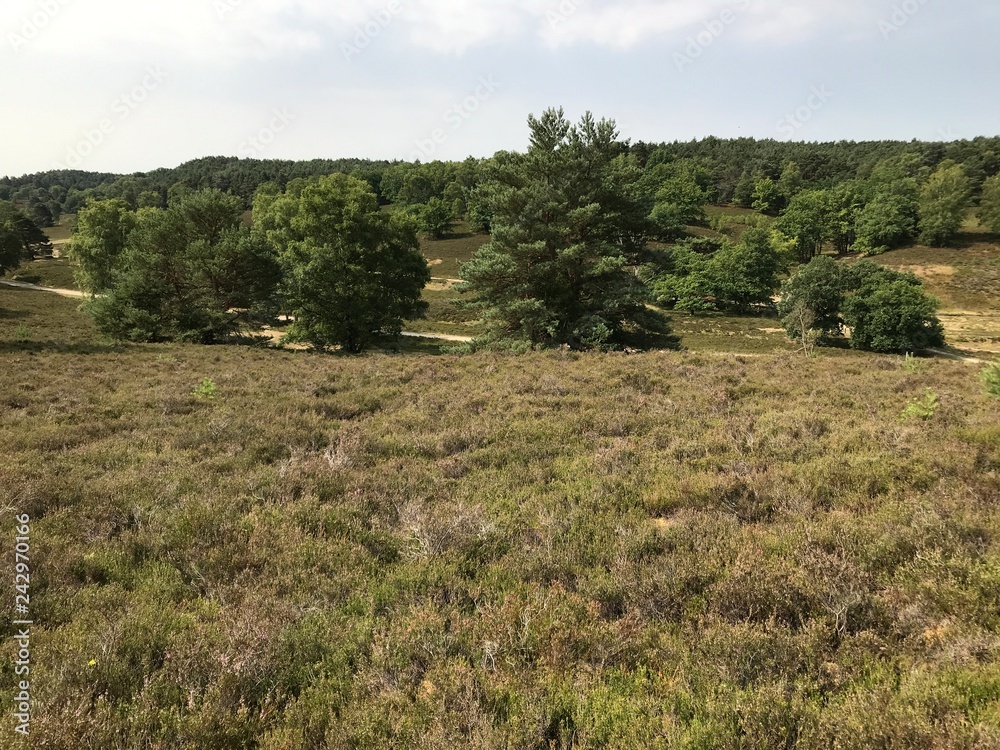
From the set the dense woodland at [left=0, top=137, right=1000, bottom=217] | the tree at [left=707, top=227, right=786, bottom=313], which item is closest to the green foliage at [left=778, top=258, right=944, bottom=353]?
the tree at [left=707, top=227, right=786, bottom=313]

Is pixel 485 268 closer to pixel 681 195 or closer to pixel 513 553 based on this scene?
pixel 513 553

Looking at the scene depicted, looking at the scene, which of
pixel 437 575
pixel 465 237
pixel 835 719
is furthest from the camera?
pixel 465 237

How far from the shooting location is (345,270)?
98.6 feet

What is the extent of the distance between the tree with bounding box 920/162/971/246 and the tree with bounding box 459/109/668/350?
87837mm

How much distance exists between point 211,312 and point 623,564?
1201 inches

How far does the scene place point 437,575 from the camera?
14.2 ft

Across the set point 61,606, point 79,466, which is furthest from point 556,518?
point 79,466

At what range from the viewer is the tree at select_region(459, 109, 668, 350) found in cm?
2036

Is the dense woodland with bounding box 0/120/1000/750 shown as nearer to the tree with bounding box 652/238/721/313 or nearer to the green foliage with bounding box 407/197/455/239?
the tree with bounding box 652/238/721/313

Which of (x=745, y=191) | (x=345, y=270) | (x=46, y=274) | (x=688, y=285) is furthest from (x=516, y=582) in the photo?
(x=745, y=191)

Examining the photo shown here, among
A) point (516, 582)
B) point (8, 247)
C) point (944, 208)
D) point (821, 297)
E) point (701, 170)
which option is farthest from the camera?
point (701, 170)

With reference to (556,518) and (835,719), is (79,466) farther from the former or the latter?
(835,719)

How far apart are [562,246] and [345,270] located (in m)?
15.1

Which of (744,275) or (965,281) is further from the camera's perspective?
(965,281)
